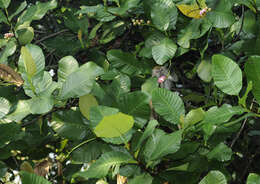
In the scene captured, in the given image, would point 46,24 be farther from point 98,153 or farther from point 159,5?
point 98,153

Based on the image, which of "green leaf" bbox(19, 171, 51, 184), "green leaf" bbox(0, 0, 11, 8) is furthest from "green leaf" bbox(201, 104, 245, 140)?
"green leaf" bbox(0, 0, 11, 8)

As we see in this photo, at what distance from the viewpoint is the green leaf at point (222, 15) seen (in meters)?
0.82

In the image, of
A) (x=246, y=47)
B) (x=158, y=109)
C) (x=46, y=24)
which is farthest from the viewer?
(x=46, y=24)

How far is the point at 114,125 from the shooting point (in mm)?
595

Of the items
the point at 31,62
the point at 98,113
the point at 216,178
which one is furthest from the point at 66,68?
the point at 216,178

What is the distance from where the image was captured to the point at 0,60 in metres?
0.95

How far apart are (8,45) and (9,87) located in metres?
0.12

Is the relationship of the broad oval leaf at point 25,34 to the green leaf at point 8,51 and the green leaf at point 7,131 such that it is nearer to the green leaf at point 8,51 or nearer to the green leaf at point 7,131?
the green leaf at point 8,51

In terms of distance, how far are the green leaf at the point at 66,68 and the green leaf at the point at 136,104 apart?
15 centimetres

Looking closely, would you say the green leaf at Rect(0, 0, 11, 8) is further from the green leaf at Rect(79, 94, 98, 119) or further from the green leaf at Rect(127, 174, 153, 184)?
the green leaf at Rect(127, 174, 153, 184)

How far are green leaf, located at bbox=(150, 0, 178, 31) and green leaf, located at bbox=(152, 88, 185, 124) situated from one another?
0.80 feet

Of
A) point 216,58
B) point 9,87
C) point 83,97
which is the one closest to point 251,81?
point 216,58

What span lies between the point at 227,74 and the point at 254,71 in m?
0.06

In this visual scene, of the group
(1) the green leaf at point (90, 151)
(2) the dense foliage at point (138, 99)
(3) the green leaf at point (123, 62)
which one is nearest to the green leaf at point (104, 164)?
(2) the dense foliage at point (138, 99)
